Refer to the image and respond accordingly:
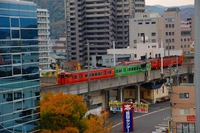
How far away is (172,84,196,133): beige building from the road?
5.34 meters

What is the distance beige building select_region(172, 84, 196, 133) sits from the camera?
2091 cm

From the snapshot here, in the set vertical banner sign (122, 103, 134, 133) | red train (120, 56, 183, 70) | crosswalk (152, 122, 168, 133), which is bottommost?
crosswalk (152, 122, 168, 133)

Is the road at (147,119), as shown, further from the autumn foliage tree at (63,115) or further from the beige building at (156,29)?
the beige building at (156,29)

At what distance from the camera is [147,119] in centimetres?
3036

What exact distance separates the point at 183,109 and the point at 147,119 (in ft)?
30.4

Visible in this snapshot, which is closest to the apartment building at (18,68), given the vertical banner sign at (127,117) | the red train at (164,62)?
the vertical banner sign at (127,117)

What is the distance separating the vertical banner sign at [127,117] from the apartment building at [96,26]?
43036 millimetres

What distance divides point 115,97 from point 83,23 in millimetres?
34830

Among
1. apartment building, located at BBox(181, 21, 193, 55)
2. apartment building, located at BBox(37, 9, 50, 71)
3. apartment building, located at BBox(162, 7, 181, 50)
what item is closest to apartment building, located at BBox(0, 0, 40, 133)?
apartment building, located at BBox(37, 9, 50, 71)

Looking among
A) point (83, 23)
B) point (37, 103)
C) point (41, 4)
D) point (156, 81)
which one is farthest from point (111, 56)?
point (41, 4)

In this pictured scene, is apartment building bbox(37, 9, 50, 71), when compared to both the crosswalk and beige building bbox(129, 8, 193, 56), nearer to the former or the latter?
beige building bbox(129, 8, 193, 56)

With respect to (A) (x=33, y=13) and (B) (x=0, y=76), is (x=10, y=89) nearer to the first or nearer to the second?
(B) (x=0, y=76)

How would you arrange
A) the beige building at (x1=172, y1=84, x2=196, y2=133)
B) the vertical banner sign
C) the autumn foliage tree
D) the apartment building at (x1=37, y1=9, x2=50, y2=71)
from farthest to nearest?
the apartment building at (x1=37, y1=9, x2=50, y2=71) < the vertical banner sign < the beige building at (x1=172, y1=84, x2=196, y2=133) < the autumn foliage tree

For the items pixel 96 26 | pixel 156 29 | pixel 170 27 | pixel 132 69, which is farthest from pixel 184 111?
pixel 96 26
